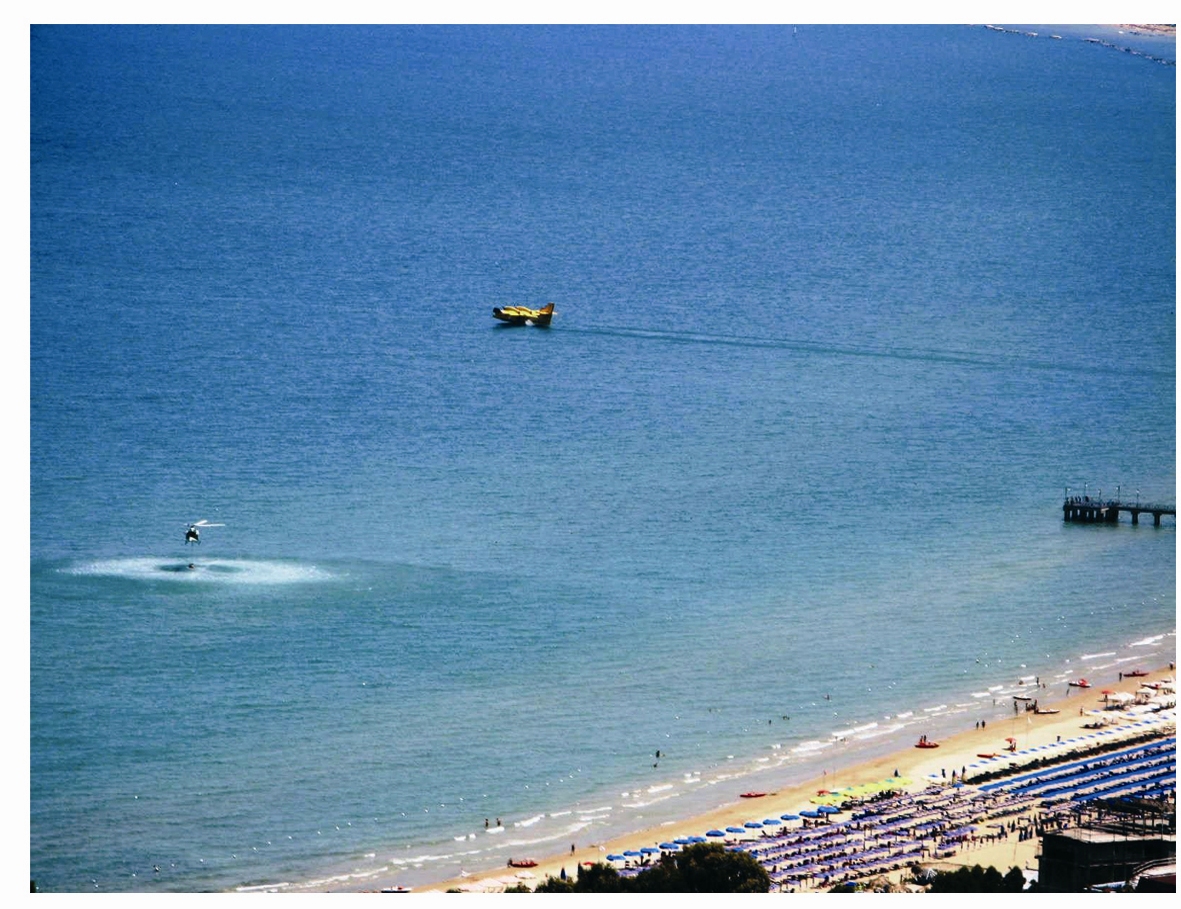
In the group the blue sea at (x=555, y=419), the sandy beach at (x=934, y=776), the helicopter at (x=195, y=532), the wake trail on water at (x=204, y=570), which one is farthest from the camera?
the helicopter at (x=195, y=532)

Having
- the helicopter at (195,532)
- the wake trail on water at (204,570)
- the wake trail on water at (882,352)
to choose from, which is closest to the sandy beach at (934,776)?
the wake trail on water at (204,570)

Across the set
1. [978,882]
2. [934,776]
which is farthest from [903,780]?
[978,882]

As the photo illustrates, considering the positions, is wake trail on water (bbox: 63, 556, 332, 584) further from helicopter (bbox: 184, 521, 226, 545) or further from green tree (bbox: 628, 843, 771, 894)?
green tree (bbox: 628, 843, 771, 894)

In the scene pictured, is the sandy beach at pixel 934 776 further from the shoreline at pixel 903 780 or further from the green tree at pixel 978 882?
the green tree at pixel 978 882

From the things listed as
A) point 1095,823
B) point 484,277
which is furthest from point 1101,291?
point 1095,823

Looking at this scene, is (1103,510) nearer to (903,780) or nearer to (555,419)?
(555,419)

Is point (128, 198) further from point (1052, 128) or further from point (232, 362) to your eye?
point (1052, 128)
